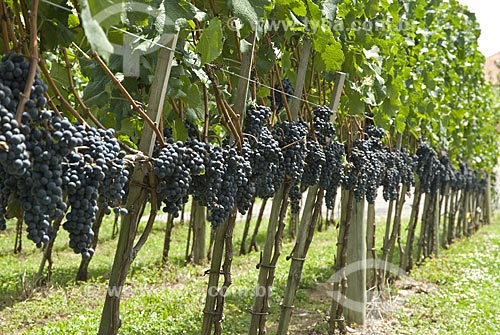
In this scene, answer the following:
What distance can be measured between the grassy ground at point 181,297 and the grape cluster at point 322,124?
6.44ft

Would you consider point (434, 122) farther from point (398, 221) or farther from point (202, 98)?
point (202, 98)

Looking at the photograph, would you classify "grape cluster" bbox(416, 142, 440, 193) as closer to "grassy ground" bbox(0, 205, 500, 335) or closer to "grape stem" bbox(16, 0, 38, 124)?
"grassy ground" bbox(0, 205, 500, 335)

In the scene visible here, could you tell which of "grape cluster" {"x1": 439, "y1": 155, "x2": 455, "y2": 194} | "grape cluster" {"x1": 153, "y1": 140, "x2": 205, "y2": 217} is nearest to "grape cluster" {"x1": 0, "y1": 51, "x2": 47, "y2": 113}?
"grape cluster" {"x1": 153, "y1": 140, "x2": 205, "y2": 217}

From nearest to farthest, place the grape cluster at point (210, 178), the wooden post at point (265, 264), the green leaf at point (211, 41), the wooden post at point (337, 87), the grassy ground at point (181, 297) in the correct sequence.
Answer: the green leaf at point (211, 41) → the grape cluster at point (210, 178) → the wooden post at point (265, 264) → the wooden post at point (337, 87) → the grassy ground at point (181, 297)

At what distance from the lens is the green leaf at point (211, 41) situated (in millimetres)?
2432

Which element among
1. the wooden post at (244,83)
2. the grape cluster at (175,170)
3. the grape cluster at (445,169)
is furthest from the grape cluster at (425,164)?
the grape cluster at (175,170)

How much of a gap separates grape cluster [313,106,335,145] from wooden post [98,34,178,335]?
165 centimetres

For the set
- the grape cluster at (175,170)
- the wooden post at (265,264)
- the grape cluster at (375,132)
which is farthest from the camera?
the grape cluster at (375,132)

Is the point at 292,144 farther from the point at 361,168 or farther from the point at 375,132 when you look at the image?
the point at 375,132

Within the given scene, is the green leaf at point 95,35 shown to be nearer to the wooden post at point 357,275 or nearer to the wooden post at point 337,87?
the wooden post at point 337,87

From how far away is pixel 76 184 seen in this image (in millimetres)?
1676

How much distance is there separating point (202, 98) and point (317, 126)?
110 cm

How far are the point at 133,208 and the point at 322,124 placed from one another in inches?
71.0

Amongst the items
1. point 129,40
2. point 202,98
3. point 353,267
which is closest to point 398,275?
point 353,267
